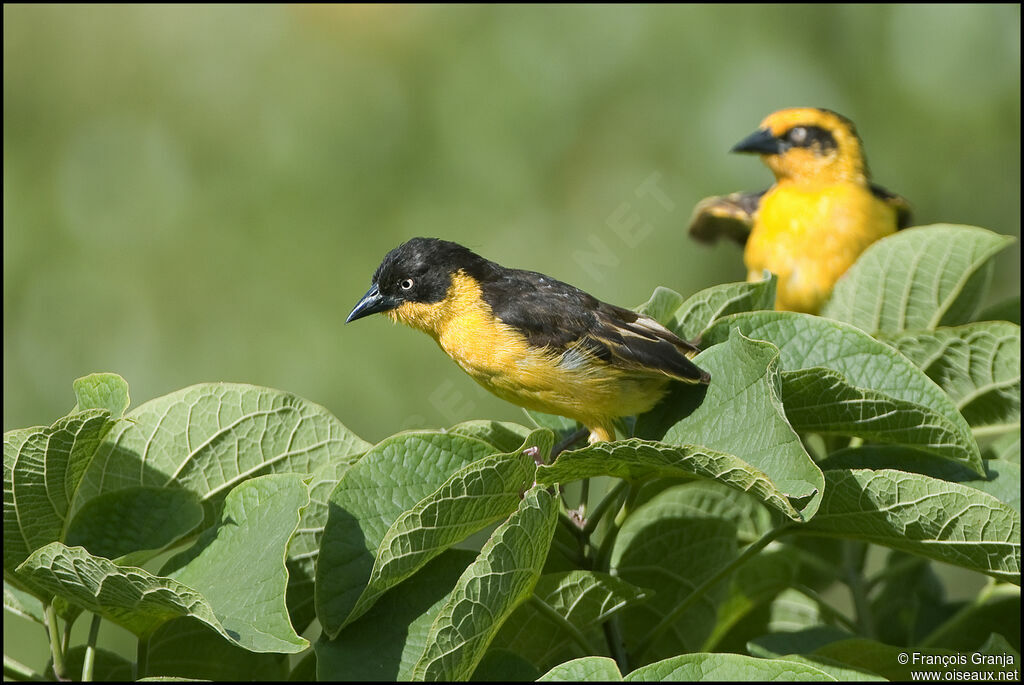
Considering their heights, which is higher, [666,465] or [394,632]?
[666,465]

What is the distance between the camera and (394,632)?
4.74 ft

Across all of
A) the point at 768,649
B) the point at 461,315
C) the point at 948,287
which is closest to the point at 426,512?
the point at 768,649

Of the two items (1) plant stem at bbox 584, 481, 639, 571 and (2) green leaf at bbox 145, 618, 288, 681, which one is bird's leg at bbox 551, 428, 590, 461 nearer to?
(1) plant stem at bbox 584, 481, 639, 571

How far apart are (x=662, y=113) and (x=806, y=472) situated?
4.46 meters

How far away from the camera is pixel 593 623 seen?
5.07 ft

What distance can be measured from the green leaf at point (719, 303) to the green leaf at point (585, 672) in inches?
29.6

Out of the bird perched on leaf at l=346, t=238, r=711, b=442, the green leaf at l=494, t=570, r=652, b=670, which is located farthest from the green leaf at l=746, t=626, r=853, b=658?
the bird perched on leaf at l=346, t=238, r=711, b=442

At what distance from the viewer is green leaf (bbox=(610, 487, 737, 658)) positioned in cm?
182

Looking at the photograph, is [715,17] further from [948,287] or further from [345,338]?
[948,287]

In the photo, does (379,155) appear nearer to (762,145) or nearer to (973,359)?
(762,145)

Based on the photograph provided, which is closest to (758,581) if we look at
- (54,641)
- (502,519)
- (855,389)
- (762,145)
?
(855,389)

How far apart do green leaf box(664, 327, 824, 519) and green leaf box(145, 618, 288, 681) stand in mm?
774

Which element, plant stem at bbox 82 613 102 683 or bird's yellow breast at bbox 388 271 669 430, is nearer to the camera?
plant stem at bbox 82 613 102 683

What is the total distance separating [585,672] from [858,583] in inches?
43.8
